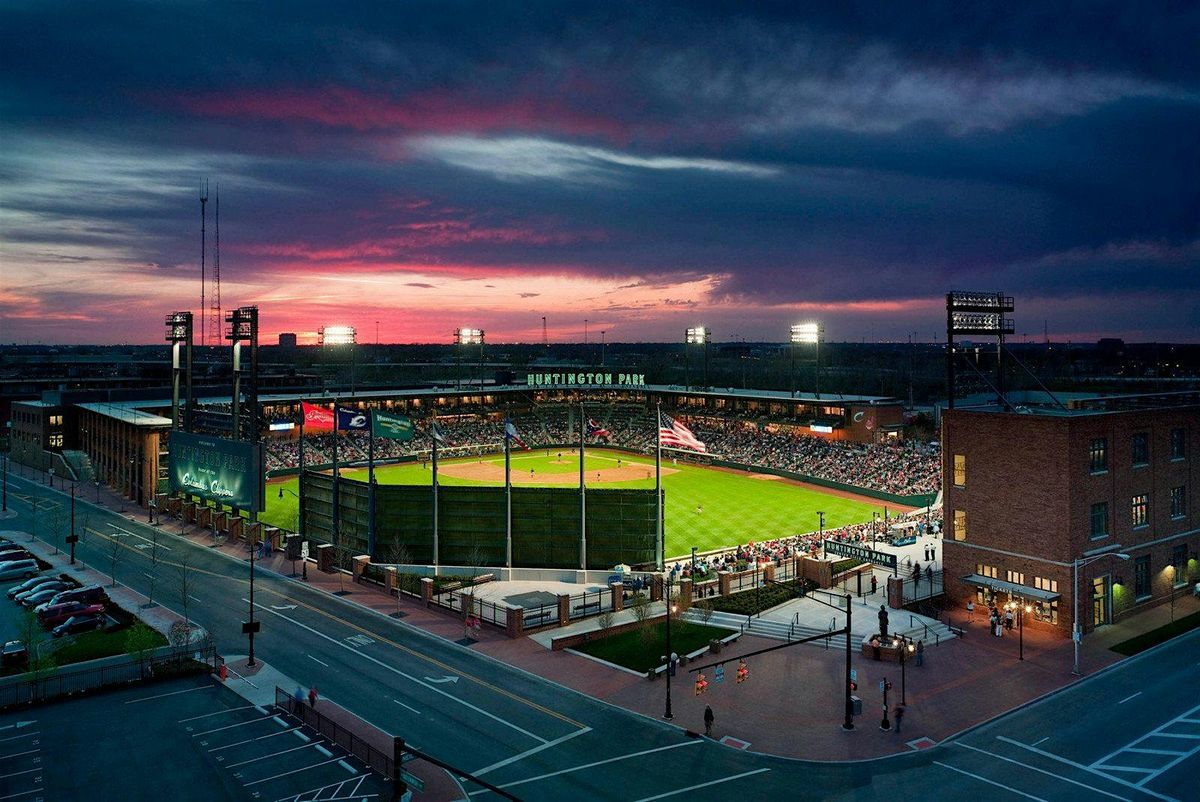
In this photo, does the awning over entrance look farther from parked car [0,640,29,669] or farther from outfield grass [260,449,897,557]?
parked car [0,640,29,669]

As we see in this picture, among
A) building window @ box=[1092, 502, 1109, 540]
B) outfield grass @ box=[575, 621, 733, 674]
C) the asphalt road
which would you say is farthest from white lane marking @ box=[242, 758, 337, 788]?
building window @ box=[1092, 502, 1109, 540]

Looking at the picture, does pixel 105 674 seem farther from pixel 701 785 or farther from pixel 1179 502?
pixel 1179 502

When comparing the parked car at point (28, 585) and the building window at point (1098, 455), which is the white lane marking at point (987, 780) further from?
the parked car at point (28, 585)

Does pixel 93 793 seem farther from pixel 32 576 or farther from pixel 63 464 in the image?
pixel 63 464

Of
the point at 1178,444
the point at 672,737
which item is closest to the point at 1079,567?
the point at 1178,444

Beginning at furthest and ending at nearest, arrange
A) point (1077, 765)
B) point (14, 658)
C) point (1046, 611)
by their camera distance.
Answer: point (1046, 611)
point (14, 658)
point (1077, 765)

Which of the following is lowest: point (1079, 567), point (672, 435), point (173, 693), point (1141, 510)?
point (173, 693)
